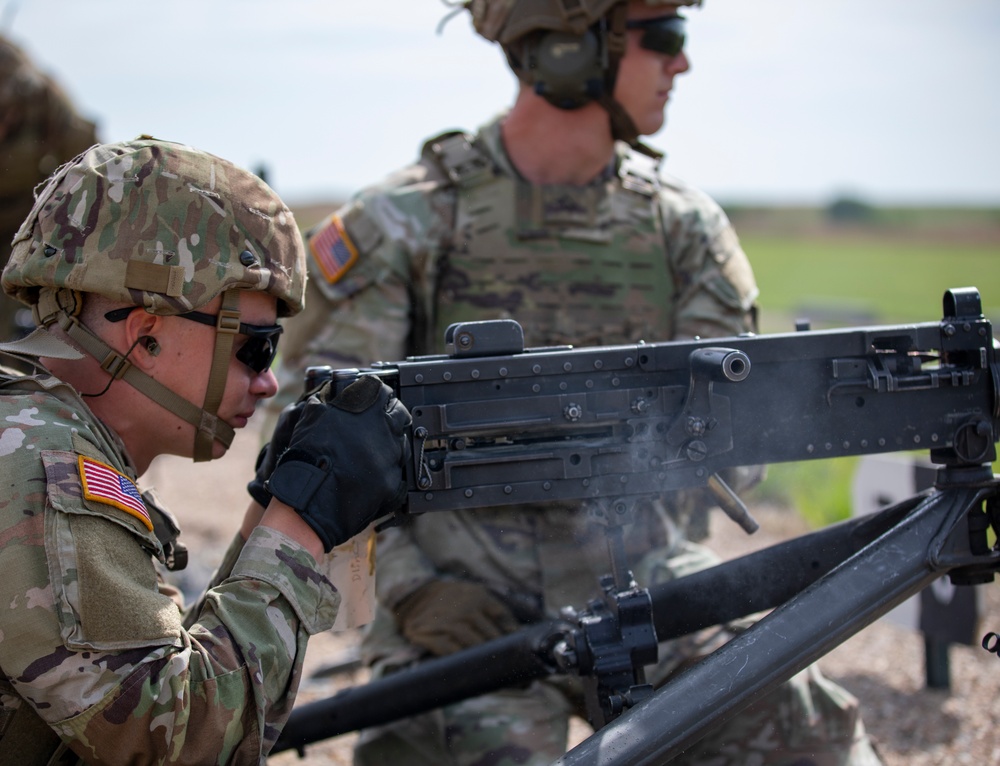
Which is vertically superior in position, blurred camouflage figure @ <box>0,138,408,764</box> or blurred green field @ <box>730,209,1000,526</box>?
blurred camouflage figure @ <box>0,138,408,764</box>

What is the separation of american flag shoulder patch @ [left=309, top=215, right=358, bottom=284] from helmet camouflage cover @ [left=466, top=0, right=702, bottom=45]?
3.41ft

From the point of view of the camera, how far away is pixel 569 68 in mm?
4156

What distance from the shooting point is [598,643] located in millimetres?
2973

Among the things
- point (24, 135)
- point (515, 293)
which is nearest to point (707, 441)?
point (515, 293)

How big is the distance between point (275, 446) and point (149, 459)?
1.15ft

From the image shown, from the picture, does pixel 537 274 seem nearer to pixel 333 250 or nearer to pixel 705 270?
pixel 705 270

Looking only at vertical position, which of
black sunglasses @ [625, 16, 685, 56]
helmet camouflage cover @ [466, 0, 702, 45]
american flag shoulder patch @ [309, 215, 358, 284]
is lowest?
american flag shoulder patch @ [309, 215, 358, 284]

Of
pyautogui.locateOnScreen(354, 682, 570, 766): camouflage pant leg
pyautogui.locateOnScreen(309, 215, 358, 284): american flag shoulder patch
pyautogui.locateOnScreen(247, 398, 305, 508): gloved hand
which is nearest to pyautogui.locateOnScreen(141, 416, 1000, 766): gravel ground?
pyautogui.locateOnScreen(309, 215, 358, 284): american flag shoulder patch

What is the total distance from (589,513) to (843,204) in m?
62.5

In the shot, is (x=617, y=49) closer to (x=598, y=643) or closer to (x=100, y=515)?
(x=598, y=643)

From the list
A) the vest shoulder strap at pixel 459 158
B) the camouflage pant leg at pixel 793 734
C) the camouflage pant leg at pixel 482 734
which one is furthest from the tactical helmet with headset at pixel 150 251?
the camouflage pant leg at pixel 793 734

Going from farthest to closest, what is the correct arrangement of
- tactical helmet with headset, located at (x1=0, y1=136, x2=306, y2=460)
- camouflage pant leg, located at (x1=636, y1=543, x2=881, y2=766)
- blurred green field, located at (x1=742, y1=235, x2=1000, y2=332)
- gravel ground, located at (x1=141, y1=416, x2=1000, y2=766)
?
1. blurred green field, located at (x1=742, y1=235, x2=1000, y2=332)
2. gravel ground, located at (x1=141, y1=416, x2=1000, y2=766)
3. camouflage pant leg, located at (x1=636, y1=543, x2=881, y2=766)
4. tactical helmet with headset, located at (x1=0, y1=136, x2=306, y2=460)

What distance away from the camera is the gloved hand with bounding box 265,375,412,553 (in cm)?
253

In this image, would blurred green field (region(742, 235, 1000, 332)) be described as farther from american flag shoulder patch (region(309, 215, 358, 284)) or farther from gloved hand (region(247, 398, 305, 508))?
gloved hand (region(247, 398, 305, 508))
